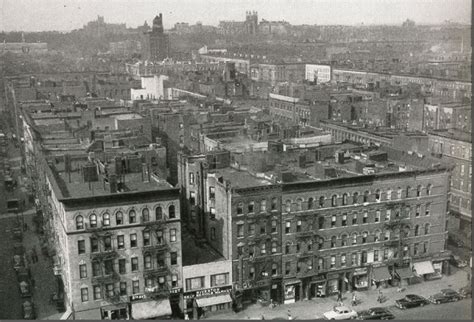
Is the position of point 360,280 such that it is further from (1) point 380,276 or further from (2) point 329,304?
(2) point 329,304

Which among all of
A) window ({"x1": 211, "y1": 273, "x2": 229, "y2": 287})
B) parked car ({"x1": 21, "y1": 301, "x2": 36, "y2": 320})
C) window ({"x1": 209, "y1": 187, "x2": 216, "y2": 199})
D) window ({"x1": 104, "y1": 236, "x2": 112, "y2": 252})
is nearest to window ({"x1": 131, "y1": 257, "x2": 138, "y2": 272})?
window ({"x1": 104, "y1": 236, "x2": 112, "y2": 252})

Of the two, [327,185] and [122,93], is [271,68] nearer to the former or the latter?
[122,93]

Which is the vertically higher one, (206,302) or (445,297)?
(206,302)

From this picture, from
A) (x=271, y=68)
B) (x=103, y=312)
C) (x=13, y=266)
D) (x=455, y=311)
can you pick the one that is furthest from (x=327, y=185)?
(x=271, y=68)

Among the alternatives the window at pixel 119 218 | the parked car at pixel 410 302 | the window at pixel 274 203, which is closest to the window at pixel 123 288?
the window at pixel 119 218

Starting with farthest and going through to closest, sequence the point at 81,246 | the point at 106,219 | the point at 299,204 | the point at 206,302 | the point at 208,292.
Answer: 1. the point at 299,204
2. the point at 208,292
3. the point at 206,302
4. the point at 106,219
5. the point at 81,246

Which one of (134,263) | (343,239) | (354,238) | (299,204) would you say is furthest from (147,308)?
(354,238)
